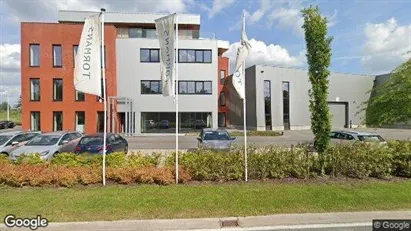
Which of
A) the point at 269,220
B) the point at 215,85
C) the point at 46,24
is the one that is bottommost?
the point at 269,220

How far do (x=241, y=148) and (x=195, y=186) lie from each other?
2.40 metres

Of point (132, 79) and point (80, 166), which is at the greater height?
point (132, 79)

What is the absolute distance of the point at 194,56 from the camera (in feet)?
105

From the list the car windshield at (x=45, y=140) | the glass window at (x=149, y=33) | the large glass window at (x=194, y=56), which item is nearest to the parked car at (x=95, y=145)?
the car windshield at (x=45, y=140)

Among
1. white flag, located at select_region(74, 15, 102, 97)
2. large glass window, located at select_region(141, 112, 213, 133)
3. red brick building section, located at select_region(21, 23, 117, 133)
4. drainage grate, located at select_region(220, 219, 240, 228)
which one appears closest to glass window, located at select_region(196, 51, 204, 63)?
large glass window, located at select_region(141, 112, 213, 133)

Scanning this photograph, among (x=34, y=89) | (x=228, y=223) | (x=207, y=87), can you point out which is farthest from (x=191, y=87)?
(x=228, y=223)

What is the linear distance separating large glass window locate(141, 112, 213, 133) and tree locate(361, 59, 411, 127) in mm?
20626

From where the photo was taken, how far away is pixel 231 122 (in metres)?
45.3

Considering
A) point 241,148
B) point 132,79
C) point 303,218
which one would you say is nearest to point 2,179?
point 241,148

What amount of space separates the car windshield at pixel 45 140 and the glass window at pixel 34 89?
17.1 meters

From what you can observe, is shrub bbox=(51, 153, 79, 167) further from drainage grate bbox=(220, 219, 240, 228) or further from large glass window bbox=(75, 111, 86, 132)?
large glass window bbox=(75, 111, 86, 132)

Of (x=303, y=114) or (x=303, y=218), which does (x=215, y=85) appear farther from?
(x=303, y=218)

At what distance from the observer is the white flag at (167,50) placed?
8492 millimetres

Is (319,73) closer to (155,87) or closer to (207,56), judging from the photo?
(207,56)
